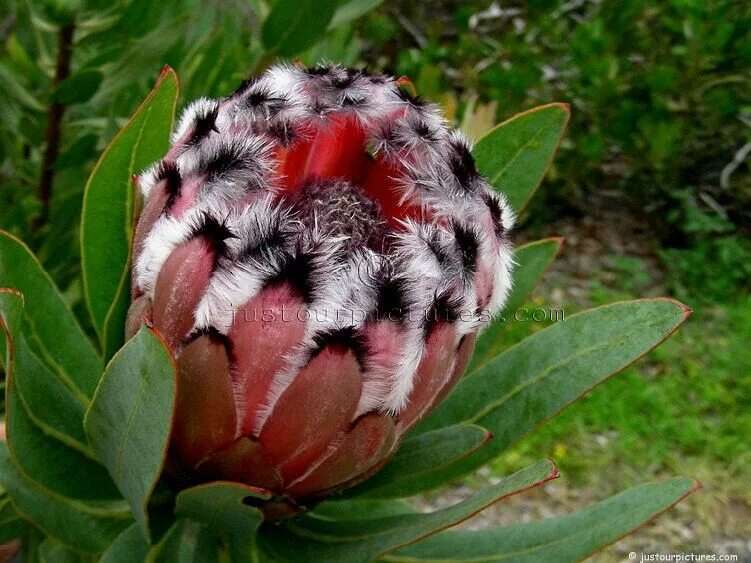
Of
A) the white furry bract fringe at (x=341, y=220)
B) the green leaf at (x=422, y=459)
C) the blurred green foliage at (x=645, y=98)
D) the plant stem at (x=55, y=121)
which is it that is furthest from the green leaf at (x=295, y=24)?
the blurred green foliage at (x=645, y=98)

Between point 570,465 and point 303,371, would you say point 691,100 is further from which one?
point 303,371

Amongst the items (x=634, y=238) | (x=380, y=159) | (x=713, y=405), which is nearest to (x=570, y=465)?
(x=713, y=405)

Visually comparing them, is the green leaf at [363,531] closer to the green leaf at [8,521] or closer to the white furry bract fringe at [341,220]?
the white furry bract fringe at [341,220]

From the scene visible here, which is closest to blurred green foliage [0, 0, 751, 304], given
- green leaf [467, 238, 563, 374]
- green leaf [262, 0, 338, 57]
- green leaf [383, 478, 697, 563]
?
green leaf [262, 0, 338, 57]

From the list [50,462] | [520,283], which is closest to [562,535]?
[520,283]

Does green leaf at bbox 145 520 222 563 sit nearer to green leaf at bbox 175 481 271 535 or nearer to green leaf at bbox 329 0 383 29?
green leaf at bbox 175 481 271 535

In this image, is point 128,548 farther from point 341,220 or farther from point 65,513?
point 341,220

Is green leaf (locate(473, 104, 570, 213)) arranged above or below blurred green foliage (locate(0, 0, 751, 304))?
above
